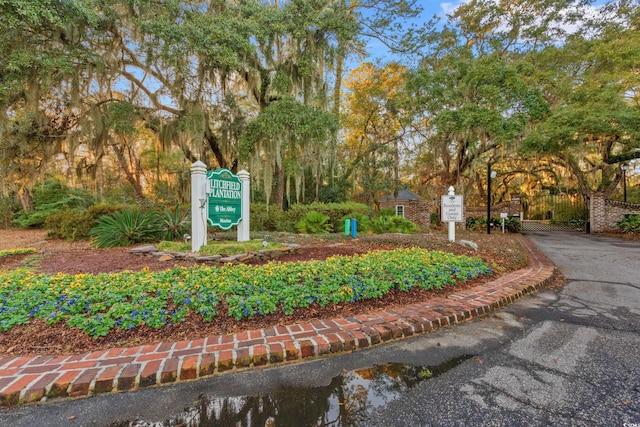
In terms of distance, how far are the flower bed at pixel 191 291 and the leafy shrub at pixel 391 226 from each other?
545 centimetres

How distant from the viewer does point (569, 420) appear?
1599mm

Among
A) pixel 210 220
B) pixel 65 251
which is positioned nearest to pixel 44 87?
pixel 65 251

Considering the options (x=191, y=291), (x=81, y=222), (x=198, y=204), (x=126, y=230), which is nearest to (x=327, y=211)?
(x=198, y=204)

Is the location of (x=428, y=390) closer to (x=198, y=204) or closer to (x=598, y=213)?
(x=198, y=204)

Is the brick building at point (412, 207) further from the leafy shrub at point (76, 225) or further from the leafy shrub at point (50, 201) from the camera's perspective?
the leafy shrub at point (50, 201)

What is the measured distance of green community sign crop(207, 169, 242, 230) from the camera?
4965 mm

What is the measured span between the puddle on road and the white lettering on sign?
19.2 feet

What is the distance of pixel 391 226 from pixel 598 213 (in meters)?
11.2

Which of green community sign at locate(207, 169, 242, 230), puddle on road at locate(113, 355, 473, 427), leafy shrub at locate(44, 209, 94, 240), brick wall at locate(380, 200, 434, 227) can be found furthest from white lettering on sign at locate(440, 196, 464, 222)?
leafy shrub at locate(44, 209, 94, 240)

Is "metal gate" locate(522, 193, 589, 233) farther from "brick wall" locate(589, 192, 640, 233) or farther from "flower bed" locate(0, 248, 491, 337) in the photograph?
"flower bed" locate(0, 248, 491, 337)

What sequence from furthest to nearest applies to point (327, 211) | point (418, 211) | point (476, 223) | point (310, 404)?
point (418, 211) < point (476, 223) < point (327, 211) < point (310, 404)

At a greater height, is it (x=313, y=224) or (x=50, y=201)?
(x=50, y=201)

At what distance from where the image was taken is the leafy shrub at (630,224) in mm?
11558

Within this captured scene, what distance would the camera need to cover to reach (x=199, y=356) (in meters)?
2.11
